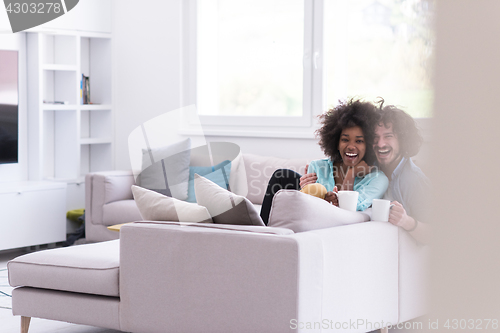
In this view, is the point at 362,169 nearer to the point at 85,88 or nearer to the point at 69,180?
the point at 69,180

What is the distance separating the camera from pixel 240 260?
→ 2.03m

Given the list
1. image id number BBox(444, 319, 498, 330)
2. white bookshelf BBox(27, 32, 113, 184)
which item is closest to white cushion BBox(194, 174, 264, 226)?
image id number BBox(444, 319, 498, 330)

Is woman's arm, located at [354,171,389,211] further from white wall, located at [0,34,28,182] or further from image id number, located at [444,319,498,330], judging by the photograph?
white wall, located at [0,34,28,182]

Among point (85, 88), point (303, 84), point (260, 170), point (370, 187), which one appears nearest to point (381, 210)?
point (370, 187)

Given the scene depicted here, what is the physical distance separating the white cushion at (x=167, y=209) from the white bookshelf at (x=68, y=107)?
2.86 meters

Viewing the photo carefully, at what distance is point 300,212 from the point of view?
2100 millimetres

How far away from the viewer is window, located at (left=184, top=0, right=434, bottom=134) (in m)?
4.55

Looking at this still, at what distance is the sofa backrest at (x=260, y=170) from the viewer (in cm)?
428

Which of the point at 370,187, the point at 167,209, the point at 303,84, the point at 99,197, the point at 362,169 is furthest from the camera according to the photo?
the point at 303,84

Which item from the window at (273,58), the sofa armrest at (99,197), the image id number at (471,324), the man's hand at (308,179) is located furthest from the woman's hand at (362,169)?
the image id number at (471,324)

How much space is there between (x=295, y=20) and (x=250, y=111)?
82 centimetres

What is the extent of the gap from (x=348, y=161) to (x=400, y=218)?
17.7 inches

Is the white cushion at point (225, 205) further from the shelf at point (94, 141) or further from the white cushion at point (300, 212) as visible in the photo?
the shelf at point (94, 141)

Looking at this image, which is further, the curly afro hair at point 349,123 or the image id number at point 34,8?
the image id number at point 34,8
